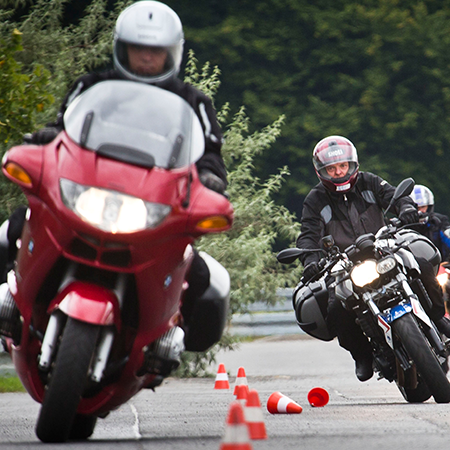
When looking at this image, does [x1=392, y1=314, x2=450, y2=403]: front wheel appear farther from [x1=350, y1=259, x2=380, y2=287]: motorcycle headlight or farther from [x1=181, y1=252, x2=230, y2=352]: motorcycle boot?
[x1=181, y1=252, x2=230, y2=352]: motorcycle boot

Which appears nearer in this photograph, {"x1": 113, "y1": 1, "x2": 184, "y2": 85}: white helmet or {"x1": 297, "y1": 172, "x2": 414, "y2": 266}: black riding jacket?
{"x1": 113, "y1": 1, "x2": 184, "y2": 85}: white helmet

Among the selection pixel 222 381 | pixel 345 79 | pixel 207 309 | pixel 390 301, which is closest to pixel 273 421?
pixel 207 309

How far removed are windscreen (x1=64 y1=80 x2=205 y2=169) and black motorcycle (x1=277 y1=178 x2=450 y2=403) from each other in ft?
7.89

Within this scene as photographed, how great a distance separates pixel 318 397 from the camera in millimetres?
7594

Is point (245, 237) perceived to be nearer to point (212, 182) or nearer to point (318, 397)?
point (318, 397)

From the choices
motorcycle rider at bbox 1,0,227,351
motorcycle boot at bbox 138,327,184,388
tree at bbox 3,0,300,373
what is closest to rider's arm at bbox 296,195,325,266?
motorcycle rider at bbox 1,0,227,351

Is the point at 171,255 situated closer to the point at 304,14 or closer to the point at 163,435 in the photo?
the point at 163,435

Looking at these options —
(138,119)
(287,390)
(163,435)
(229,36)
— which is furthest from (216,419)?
(229,36)

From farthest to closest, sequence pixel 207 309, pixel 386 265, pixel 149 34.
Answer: pixel 386 265
pixel 207 309
pixel 149 34

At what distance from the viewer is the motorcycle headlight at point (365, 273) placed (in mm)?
7383

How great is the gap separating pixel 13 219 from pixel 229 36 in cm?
3222

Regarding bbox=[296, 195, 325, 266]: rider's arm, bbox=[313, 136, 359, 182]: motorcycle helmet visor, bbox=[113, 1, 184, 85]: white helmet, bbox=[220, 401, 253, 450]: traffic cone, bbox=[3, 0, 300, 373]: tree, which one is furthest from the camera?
bbox=[3, 0, 300, 373]: tree

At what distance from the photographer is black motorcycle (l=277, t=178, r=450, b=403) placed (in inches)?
273

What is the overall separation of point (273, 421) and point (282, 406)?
64 cm
